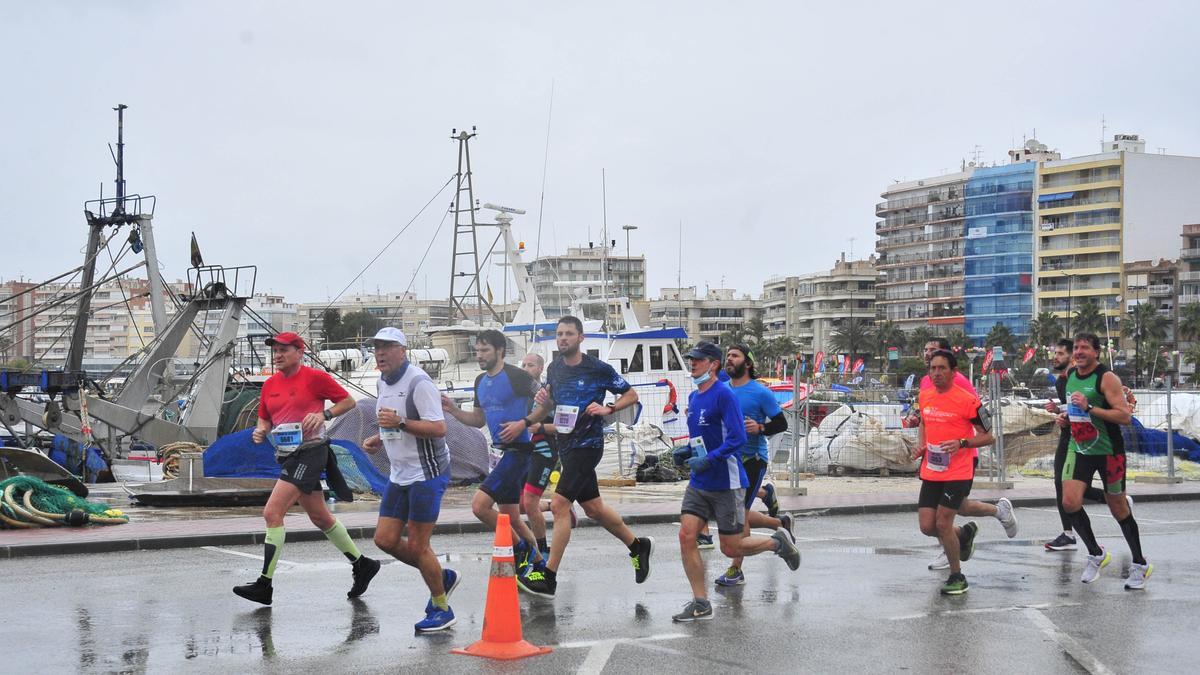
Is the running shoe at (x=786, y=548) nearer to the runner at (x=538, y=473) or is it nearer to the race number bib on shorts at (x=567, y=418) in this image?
the runner at (x=538, y=473)

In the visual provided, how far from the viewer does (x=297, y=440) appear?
8.99 metres

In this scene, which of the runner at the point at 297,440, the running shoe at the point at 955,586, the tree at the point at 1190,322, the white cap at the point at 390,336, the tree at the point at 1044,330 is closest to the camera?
the white cap at the point at 390,336

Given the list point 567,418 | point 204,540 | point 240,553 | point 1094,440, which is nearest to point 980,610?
point 1094,440

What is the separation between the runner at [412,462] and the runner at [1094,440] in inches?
195

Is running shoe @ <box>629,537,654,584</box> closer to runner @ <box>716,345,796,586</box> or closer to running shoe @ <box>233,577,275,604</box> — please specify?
runner @ <box>716,345,796,586</box>

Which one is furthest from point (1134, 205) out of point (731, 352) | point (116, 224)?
point (731, 352)

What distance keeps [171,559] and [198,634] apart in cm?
389

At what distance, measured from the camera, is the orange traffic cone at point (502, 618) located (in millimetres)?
7156

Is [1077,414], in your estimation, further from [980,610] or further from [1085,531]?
[980,610]

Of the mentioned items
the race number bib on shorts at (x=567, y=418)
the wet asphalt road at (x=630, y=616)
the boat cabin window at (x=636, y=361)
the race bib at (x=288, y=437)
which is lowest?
the wet asphalt road at (x=630, y=616)

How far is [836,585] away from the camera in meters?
9.89

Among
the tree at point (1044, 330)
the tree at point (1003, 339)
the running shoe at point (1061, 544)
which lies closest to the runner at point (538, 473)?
the running shoe at point (1061, 544)

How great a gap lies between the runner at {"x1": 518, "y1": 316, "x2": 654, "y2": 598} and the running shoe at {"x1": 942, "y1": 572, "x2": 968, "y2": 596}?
6.92ft

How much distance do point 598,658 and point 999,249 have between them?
120 metres
